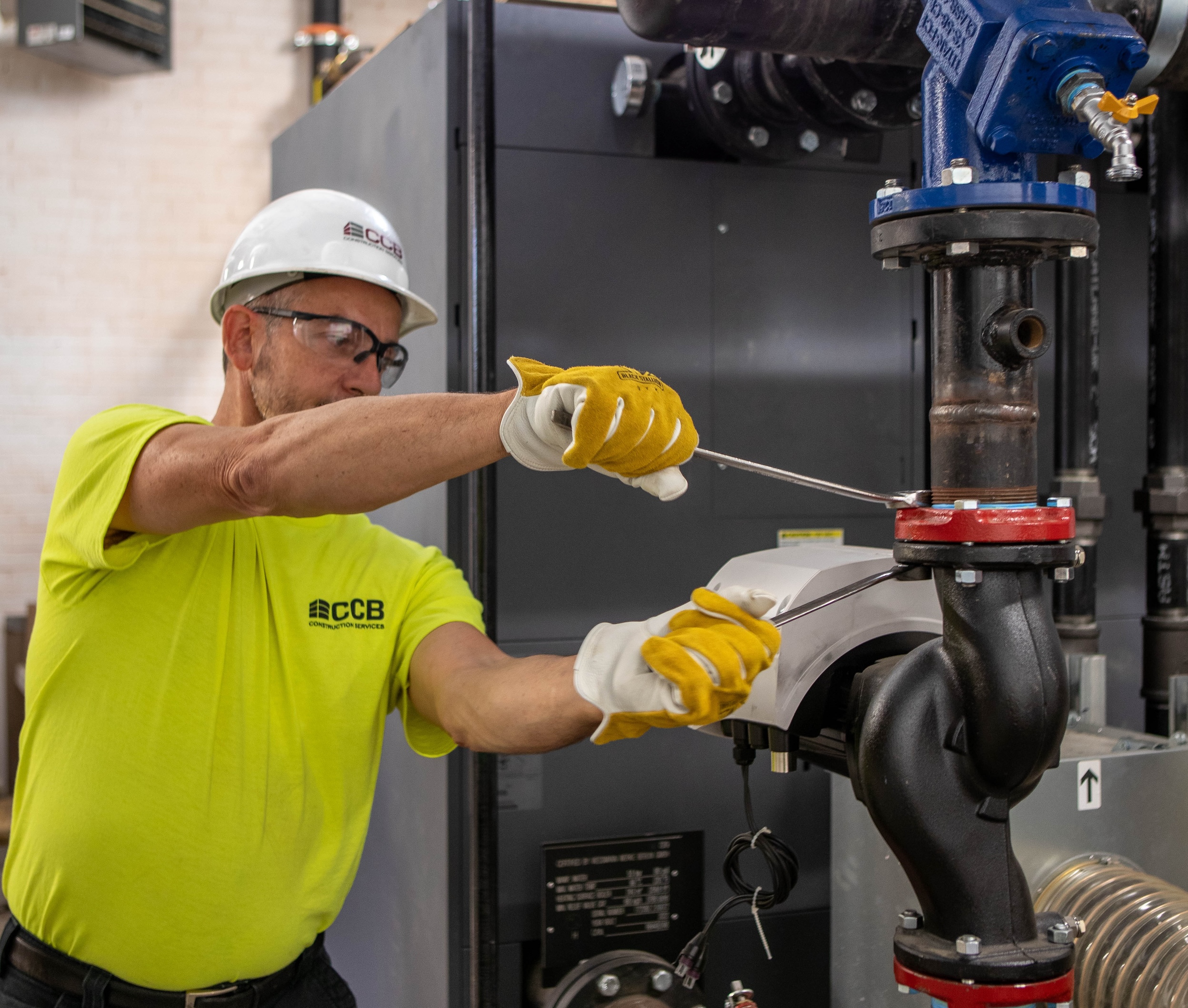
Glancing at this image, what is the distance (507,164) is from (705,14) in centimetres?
44

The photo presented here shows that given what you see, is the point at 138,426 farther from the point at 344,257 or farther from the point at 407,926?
the point at 407,926

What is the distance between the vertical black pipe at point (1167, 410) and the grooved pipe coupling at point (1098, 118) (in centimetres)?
78

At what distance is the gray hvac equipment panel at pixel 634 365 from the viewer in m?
1.55

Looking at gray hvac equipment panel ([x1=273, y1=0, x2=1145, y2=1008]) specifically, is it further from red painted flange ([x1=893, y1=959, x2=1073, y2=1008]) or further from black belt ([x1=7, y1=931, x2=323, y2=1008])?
red painted flange ([x1=893, y1=959, x2=1073, y2=1008])

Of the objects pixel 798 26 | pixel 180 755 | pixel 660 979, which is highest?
pixel 798 26

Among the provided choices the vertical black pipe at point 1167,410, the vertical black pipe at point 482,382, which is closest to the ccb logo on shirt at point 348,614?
the vertical black pipe at point 482,382

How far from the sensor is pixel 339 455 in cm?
94

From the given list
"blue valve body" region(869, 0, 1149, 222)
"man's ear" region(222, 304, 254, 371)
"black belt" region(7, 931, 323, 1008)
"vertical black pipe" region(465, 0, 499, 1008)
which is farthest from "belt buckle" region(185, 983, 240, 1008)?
"blue valve body" region(869, 0, 1149, 222)

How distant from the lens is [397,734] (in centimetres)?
178

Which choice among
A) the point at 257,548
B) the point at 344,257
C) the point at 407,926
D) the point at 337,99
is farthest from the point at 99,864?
the point at 337,99

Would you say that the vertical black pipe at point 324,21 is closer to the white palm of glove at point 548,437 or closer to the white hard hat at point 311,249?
the white hard hat at point 311,249

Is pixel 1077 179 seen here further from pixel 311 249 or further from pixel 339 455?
pixel 311 249

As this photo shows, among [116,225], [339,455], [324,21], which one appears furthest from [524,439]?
[324,21]

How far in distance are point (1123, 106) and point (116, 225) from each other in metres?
3.56
